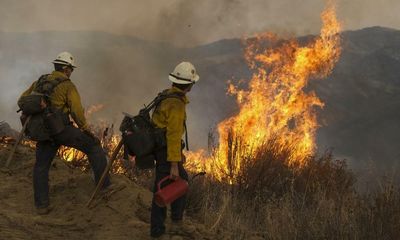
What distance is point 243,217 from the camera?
257 inches

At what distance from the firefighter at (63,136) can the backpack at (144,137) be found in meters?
1.00

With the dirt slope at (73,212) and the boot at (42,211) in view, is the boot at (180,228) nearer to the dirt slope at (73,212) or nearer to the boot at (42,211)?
the dirt slope at (73,212)

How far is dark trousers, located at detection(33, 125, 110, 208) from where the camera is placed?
17.2ft

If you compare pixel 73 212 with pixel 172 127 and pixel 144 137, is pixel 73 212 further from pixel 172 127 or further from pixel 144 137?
pixel 172 127

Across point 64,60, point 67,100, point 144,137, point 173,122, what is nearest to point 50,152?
point 67,100

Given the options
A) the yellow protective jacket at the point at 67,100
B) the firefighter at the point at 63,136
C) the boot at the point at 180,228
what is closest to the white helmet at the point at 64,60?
the firefighter at the point at 63,136

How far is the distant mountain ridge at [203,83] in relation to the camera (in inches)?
1807

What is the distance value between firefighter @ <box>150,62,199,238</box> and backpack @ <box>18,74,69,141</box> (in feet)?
4.21

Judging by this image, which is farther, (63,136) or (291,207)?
(291,207)

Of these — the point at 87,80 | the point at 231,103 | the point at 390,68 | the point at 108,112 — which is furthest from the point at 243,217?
the point at 390,68

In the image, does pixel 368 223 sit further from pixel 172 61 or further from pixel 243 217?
pixel 172 61

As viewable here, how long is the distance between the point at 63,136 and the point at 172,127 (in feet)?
5.28

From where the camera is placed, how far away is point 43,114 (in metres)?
5.12

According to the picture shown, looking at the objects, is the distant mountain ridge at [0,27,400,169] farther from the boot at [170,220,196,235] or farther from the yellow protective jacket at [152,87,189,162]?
the yellow protective jacket at [152,87,189,162]
